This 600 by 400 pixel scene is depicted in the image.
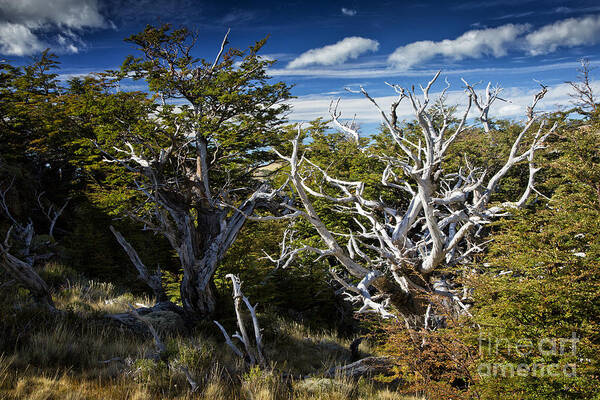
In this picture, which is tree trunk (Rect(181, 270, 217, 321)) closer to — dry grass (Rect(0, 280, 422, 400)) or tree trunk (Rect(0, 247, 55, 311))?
dry grass (Rect(0, 280, 422, 400))

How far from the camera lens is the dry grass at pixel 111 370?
13.4 ft

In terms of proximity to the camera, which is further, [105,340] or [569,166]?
[105,340]

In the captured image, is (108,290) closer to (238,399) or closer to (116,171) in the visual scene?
(116,171)

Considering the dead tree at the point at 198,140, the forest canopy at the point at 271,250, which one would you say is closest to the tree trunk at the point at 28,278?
the forest canopy at the point at 271,250

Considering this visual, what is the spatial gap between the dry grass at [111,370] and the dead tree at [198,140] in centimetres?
288

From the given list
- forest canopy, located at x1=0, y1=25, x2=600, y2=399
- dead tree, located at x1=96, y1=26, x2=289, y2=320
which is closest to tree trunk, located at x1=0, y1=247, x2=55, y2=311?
forest canopy, located at x1=0, y1=25, x2=600, y2=399

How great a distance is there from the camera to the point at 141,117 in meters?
11.0

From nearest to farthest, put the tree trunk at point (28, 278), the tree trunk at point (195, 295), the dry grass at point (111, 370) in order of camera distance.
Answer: the dry grass at point (111, 370) < the tree trunk at point (28, 278) < the tree trunk at point (195, 295)

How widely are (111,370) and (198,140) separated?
22.6 ft

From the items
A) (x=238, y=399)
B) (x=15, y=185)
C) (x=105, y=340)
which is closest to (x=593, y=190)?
(x=238, y=399)

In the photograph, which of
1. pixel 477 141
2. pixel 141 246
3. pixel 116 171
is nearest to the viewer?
pixel 116 171

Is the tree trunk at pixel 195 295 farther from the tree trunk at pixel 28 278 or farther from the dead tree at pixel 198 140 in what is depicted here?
the tree trunk at pixel 28 278

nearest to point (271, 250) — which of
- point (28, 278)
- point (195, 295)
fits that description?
point (195, 295)

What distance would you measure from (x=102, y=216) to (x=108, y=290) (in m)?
5.78
